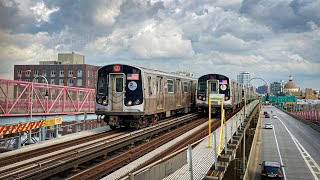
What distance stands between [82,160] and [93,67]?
6661cm

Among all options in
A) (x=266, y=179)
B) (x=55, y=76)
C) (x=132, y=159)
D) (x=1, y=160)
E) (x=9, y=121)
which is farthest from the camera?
(x=55, y=76)

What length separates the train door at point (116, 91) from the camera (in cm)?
1694

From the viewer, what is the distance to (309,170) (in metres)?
27.2

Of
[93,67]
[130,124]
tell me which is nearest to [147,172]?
[130,124]

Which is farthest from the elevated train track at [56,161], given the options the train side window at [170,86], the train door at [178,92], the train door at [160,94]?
the train door at [178,92]

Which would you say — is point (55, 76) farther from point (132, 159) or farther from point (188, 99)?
point (132, 159)

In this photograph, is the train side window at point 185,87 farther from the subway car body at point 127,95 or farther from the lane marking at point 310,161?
the lane marking at point 310,161

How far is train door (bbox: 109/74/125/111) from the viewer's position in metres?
16.9

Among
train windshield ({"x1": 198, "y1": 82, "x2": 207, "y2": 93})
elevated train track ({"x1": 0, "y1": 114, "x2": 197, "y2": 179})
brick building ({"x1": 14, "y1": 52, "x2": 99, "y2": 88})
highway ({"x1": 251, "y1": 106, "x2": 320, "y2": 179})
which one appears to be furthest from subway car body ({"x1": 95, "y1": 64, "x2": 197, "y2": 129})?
brick building ({"x1": 14, "y1": 52, "x2": 99, "y2": 88})

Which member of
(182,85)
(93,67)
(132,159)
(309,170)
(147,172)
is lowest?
(309,170)

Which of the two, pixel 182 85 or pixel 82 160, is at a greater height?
pixel 182 85

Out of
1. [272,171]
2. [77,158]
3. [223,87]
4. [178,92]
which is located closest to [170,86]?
[178,92]

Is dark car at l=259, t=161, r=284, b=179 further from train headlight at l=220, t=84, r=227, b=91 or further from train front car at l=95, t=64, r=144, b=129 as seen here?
train front car at l=95, t=64, r=144, b=129

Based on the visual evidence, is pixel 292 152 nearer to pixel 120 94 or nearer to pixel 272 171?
pixel 272 171
